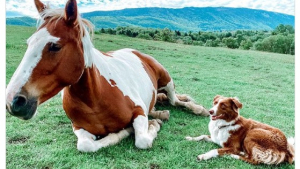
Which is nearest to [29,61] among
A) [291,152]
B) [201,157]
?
[201,157]

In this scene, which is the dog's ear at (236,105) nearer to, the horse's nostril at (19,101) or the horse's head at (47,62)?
the horse's head at (47,62)

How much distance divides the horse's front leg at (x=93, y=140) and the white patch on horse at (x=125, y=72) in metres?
0.41

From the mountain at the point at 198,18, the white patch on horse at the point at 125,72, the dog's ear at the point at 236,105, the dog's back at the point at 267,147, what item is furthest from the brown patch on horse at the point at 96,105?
the mountain at the point at 198,18

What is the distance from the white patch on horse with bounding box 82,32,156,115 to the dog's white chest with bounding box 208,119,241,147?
825 mm

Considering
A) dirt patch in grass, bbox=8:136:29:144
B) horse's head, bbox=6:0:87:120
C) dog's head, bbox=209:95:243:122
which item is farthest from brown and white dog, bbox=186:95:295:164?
dirt patch in grass, bbox=8:136:29:144

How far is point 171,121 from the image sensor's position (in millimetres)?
4105

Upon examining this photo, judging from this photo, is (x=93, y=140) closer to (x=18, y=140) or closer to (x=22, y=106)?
(x=18, y=140)

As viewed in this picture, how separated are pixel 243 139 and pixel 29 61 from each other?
2171 millimetres

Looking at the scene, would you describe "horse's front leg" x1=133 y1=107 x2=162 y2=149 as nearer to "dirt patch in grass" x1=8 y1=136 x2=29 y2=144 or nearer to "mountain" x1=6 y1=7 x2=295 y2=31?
"dirt patch in grass" x1=8 y1=136 x2=29 y2=144

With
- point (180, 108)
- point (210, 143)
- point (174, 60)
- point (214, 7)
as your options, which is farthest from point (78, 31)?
point (174, 60)

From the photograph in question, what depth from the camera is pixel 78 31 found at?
8.43 ft

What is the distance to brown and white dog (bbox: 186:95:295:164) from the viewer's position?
2.84 meters

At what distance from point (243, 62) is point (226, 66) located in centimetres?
88

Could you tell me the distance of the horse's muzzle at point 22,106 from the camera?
86.3 inches
